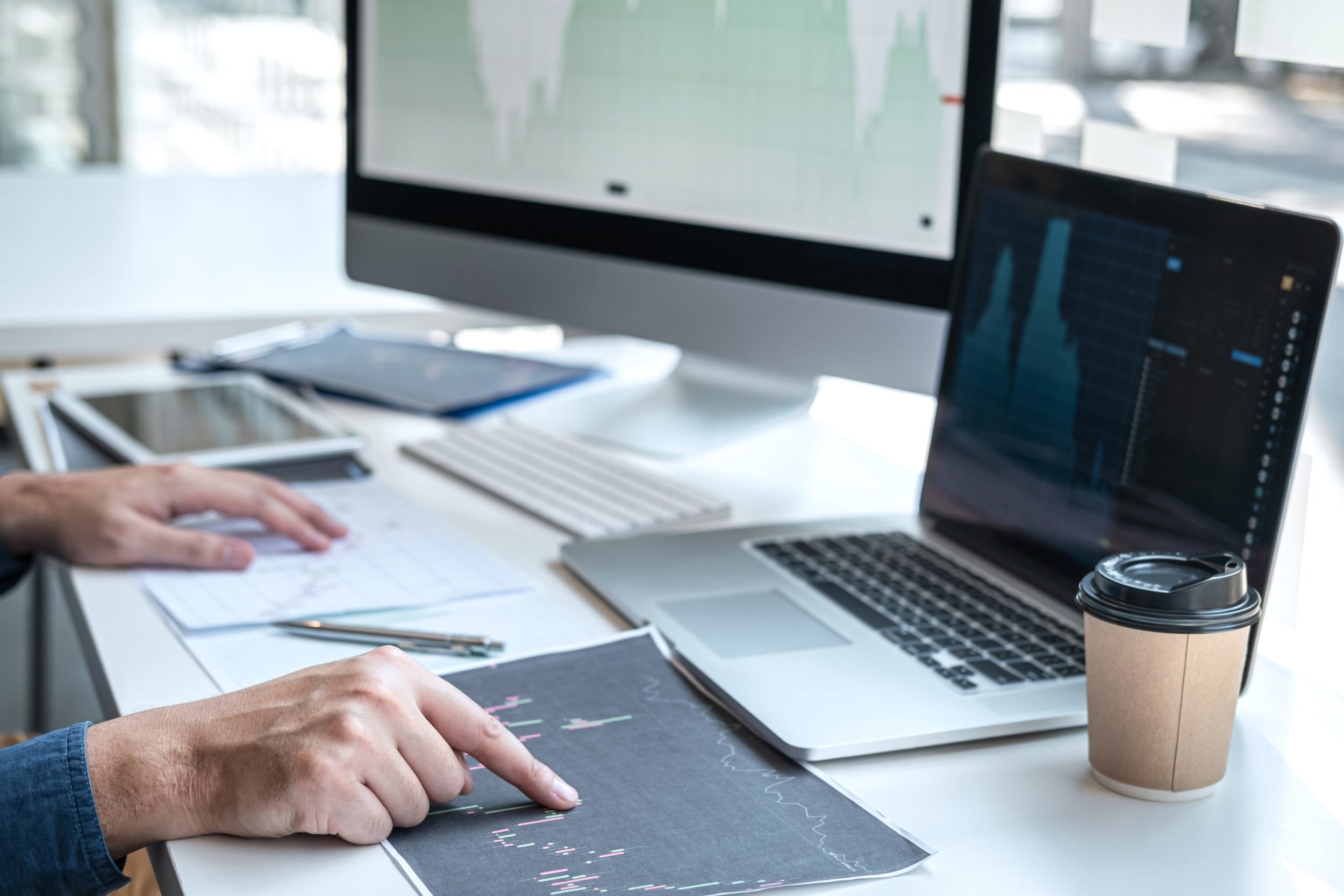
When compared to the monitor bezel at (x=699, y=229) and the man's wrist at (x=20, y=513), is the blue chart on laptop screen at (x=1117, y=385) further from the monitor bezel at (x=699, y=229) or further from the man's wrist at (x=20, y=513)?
the man's wrist at (x=20, y=513)

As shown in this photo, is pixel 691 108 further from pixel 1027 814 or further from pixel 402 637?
pixel 1027 814

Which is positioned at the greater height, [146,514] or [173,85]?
[173,85]

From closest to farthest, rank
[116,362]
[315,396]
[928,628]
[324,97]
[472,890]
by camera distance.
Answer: [472,890] → [928,628] → [315,396] → [116,362] → [324,97]

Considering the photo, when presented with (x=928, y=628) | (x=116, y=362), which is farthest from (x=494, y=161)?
(x=116, y=362)

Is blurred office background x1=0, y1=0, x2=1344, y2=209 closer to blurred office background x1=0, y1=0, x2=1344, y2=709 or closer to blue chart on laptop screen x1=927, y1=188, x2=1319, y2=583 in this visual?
blurred office background x1=0, y1=0, x2=1344, y2=709

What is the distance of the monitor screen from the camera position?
106 centimetres

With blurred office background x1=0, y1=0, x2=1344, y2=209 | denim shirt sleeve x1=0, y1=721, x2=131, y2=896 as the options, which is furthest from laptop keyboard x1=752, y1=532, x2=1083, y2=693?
blurred office background x1=0, y1=0, x2=1344, y2=209

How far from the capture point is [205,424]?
1.20 m

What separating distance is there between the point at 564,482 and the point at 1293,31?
612 millimetres

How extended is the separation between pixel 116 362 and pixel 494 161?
1344 mm

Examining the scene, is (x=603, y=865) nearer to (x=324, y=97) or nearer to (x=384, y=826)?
(x=384, y=826)

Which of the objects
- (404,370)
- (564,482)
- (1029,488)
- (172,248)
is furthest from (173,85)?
(1029,488)

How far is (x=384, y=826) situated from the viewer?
0.58 m

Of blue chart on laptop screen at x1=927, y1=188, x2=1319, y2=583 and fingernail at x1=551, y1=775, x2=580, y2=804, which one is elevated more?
blue chart on laptop screen at x1=927, y1=188, x2=1319, y2=583
